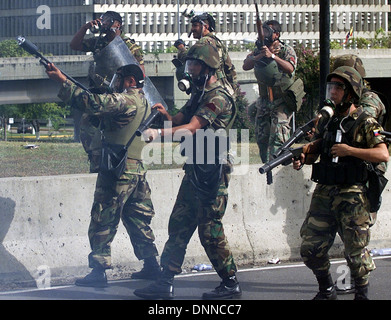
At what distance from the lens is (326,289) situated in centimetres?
631

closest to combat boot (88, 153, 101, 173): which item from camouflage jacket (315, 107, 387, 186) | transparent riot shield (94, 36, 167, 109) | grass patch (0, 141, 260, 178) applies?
transparent riot shield (94, 36, 167, 109)

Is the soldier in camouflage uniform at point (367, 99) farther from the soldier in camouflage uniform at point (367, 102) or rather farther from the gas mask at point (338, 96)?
the gas mask at point (338, 96)

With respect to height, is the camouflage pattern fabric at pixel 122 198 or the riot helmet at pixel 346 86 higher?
the riot helmet at pixel 346 86

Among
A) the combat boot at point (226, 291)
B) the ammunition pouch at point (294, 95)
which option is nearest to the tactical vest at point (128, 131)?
the combat boot at point (226, 291)

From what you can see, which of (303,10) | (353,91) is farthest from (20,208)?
(303,10)

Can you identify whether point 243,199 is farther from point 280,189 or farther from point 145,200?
point 145,200

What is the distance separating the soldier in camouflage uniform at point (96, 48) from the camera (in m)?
7.55

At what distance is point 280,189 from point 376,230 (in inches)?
47.8

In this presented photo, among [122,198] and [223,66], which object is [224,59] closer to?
[223,66]

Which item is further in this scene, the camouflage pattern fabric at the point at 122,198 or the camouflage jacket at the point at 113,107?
the camouflage pattern fabric at the point at 122,198

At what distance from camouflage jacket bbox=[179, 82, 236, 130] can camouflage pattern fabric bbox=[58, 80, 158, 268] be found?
0.59 m

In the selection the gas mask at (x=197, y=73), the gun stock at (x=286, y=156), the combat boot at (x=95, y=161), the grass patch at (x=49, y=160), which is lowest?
the grass patch at (x=49, y=160)

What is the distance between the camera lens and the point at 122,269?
7562mm

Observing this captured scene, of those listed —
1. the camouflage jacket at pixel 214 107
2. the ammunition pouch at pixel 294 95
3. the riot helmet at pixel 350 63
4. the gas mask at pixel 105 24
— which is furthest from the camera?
the ammunition pouch at pixel 294 95
